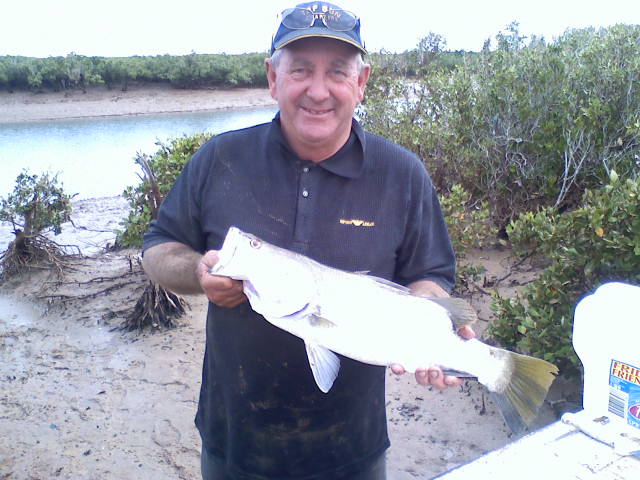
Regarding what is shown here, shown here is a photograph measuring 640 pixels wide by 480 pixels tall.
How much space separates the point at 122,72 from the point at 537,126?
3220 cm

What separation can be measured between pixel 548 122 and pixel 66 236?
8166 millimetres

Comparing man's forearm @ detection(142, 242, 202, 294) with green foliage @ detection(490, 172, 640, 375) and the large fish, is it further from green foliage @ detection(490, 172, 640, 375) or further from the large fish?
green foliage @ detection(490, 172, 640, 375)

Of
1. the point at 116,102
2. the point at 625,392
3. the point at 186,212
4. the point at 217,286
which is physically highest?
the point at 116,102

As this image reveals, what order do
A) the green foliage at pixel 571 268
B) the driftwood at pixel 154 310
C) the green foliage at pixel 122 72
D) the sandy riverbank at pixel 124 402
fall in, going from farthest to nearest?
the green foliage at pixel 122 72 → the driftwood at pixel 154 310 → the sandy riverbank at pixel 124 402 → the green foliage at pixel 571 268

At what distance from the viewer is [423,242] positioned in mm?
2588

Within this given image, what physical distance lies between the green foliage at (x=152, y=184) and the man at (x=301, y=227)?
4019 millimetres

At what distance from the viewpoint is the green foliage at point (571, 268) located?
365 cm

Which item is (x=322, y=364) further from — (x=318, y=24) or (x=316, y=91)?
(x=318, y=24)

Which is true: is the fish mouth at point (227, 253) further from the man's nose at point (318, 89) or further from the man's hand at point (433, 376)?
the man's hand at point (433, 376)

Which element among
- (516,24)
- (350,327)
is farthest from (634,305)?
(516,24)

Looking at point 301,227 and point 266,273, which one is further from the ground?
point 301,227

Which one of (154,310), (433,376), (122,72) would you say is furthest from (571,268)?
(122,72)

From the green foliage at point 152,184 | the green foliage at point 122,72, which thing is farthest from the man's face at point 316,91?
the green foliage at point 122,72

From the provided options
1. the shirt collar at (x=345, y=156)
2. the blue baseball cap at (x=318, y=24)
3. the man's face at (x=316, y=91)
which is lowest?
the shirt collar at (x=345, y=156)
